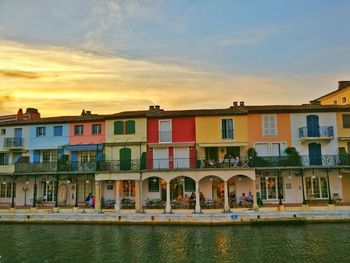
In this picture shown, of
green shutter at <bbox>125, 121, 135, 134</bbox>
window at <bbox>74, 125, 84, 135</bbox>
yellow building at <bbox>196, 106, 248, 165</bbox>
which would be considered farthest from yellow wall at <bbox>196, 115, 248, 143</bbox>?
window at <bbox>74, 125, 84, 135</bbox>

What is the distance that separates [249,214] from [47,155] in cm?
2155

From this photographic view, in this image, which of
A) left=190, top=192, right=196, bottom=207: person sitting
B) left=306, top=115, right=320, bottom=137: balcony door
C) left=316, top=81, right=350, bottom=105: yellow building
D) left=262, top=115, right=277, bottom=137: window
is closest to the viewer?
left=190, top=192, right=196, bottom=207: person sitting

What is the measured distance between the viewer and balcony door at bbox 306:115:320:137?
105 feet

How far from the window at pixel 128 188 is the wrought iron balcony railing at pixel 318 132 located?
16556 mm

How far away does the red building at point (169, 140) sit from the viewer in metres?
33.0

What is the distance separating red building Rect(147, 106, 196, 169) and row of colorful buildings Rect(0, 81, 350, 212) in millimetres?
95

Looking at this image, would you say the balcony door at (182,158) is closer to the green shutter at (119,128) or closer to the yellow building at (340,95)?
the green shutter at (119,128)

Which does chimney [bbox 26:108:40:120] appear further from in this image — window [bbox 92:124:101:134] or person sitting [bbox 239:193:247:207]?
person sitting [bbox 239:193:247:207]

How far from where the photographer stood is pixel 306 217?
26.8 m

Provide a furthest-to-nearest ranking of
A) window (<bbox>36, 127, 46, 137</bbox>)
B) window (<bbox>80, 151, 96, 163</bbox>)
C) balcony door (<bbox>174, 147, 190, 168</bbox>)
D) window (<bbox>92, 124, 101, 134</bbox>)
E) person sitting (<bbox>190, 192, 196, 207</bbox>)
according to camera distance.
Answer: window (<bbox>36, 127, 46, 137</bbox>), window (<bbox>92, 124, 101, 134</bbox>), window (<bbox>80, 151, 96, 163</bbox>), balcony door (<bbox>174, 147, 190, 168</bbox>), person sitting (<bbox>190, 192, 196, 207</bbox>)

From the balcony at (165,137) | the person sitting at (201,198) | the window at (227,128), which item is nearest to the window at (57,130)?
the balcony at (165,137)

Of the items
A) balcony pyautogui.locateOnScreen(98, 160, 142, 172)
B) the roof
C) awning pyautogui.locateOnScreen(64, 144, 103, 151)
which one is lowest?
balcony pyautogui.locateOnScreen(98, 160, 142, 172)

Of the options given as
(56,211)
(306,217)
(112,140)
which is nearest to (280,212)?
(306,217)

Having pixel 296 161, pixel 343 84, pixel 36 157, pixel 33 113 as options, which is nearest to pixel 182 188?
pixel 296 161
